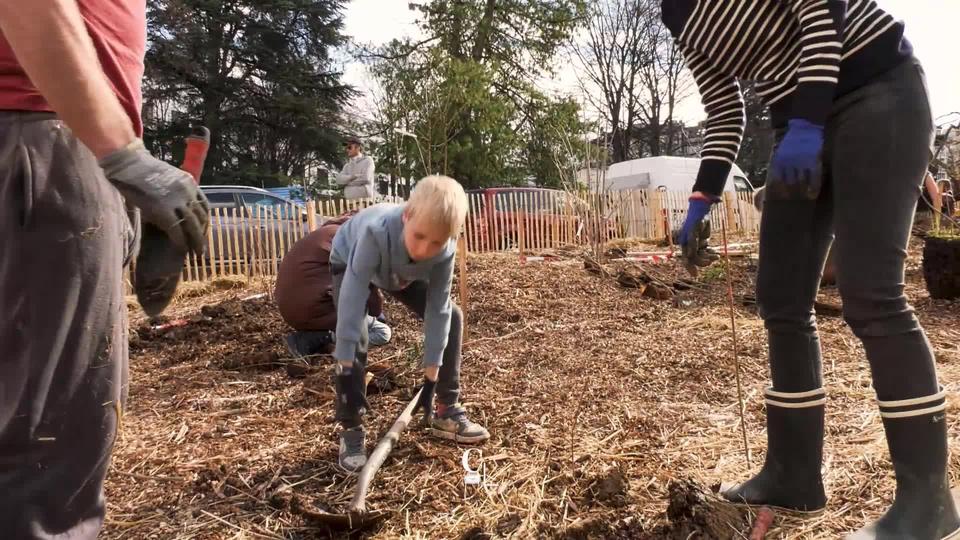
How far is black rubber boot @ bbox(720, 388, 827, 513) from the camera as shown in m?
1.81

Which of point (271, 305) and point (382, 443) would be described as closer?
point (382, 443)

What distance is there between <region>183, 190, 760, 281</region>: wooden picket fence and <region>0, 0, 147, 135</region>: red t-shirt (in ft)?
9.16

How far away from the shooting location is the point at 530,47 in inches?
732

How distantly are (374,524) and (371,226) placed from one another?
1.07m

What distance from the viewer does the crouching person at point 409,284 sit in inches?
90.4

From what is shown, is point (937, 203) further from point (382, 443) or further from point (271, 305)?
point (271, 305)

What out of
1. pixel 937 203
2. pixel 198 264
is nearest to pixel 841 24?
pixel 937 203

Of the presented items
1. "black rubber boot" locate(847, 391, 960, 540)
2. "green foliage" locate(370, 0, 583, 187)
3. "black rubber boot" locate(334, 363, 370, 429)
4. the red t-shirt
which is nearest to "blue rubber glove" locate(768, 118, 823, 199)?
"black rubber boot" locate(847, 391, 960, 540)

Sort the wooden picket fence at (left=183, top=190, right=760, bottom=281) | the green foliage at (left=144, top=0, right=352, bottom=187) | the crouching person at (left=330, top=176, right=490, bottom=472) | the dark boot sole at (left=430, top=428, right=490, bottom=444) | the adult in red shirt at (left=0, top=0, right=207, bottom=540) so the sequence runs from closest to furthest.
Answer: the adult in red shirt at (left=0, top=0, right=207, bottom=540) < the crouching person at (left=330, top=176, right=490, bottom=472) < the dark boot sole at (left=430, top=428, right=490, bottom=444) < the wooden picket fence at (left=183, top=190, right=760, bottom=281) < the green foliage at (left=144, top=0, right=352, bottom=187)

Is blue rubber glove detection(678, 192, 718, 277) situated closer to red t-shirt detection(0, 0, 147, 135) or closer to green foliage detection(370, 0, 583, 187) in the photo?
red t-shirt detection(0, 0, 147, 135)

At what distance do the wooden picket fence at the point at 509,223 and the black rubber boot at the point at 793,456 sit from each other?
247cm

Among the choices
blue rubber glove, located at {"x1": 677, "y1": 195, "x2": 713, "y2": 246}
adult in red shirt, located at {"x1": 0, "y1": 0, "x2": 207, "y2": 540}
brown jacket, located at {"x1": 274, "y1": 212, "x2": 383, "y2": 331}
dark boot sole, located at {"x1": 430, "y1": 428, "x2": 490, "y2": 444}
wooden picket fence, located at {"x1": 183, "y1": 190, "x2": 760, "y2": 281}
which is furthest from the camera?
wooden picket fence, located at {"x1": 183, "y1": 190, "x2": 760, "y2": 281}

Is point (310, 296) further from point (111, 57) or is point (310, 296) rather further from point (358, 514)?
point (111, 57)

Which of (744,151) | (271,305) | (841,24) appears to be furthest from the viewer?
(744,151)
